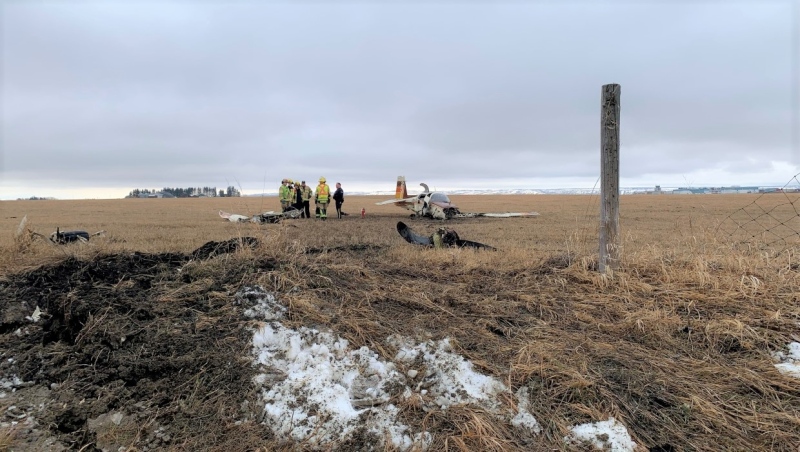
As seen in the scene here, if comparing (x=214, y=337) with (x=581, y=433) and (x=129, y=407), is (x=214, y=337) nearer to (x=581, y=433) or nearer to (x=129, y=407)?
(x=129, y=407)

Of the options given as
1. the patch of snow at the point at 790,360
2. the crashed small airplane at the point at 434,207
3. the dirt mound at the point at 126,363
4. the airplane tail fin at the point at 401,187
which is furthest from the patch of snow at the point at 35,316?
the airplane tail fin at the point at 401,187

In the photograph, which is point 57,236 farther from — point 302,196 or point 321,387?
point 302,196

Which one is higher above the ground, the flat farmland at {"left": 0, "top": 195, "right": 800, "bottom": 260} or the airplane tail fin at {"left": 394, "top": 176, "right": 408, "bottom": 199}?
the airplane tail fin at {"left": 394, "top": 176, "right": 408, "bottom": 199}

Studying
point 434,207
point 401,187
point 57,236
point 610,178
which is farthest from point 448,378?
point 401,187

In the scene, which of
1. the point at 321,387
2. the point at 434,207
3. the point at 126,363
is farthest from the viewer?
the point at 434,207

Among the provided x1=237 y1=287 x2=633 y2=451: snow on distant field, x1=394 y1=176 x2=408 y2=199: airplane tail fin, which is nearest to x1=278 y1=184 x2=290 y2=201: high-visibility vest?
x1=394 y1=176 x2=408 y2=199: airplane tail fin

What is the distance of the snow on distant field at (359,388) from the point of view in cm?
251

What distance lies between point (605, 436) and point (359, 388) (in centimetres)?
155

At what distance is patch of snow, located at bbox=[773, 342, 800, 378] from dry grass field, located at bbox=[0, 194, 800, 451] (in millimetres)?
83

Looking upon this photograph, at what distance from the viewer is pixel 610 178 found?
485 cm

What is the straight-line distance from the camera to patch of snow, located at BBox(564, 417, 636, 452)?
2.40 m

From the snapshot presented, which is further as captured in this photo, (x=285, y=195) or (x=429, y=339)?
(x=285, y=195)

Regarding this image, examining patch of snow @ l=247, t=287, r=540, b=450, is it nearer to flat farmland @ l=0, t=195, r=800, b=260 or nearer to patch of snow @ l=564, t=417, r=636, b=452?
patch of snow @ l=564, t=417, r=636, b=452

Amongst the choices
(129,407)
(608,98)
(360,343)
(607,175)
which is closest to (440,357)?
(360,343)
